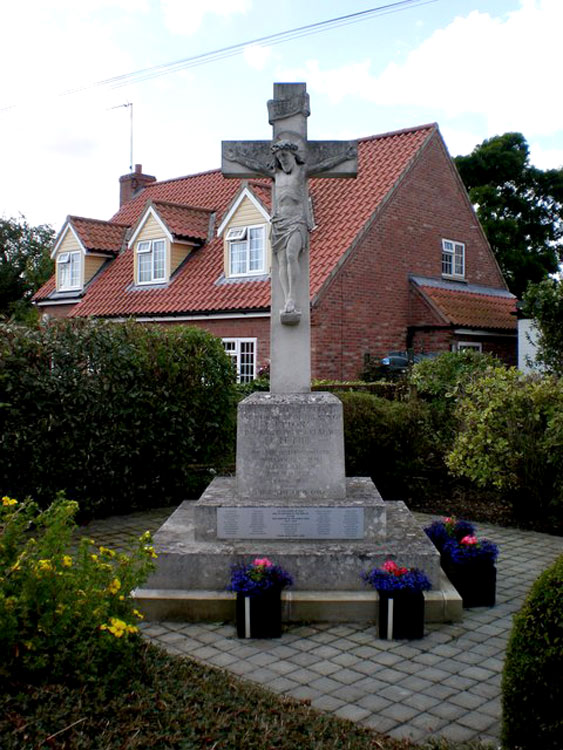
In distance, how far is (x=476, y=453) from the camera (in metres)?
10.4

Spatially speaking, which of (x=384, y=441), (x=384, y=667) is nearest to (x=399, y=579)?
(x=384, y=667)

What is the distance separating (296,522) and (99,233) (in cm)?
2233

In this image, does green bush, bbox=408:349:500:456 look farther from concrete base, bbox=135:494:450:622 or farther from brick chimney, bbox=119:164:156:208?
brick chimney, bbox=119:164:156:208

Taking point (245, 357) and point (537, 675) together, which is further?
point (245, 357)

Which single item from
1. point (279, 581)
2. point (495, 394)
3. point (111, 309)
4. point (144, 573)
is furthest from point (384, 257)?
point (144, 573)

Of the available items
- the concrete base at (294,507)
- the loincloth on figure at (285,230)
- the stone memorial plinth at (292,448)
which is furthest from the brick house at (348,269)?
the concrete base at (294,507)

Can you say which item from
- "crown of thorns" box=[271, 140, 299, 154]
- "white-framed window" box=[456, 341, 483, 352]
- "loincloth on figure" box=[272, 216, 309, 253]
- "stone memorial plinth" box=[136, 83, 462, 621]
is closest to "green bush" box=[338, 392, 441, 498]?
"stone memorial plinth" box=[136, 83, 462, 621]

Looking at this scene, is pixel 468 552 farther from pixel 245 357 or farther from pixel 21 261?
pixel 21 261

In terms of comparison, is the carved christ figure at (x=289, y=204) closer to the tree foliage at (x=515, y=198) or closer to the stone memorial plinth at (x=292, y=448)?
the stone memorial plinth at (x=292, y=448)

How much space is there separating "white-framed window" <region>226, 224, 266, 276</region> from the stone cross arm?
524 inches

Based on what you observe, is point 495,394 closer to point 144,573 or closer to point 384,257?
point 144,573

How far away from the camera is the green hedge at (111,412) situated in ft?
31.2

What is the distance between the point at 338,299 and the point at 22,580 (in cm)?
1551

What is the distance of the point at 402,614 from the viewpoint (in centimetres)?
568
